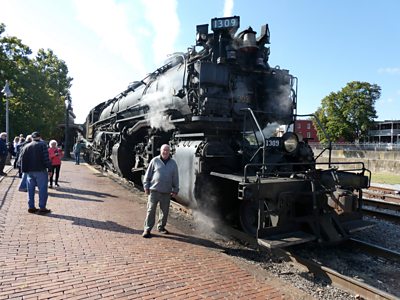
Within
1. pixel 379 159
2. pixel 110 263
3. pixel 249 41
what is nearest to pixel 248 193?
pixel 110 263

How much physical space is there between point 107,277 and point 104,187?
25.7 ft

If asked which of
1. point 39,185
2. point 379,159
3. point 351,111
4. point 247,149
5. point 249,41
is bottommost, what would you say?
point 39,185

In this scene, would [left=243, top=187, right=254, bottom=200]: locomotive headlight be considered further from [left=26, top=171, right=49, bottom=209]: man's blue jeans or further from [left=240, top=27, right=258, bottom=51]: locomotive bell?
[left=26, top=171, right=49, bottom=209]: man's blue jeans

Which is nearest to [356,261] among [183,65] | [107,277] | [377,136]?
[107,277]

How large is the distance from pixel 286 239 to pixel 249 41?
3986mm

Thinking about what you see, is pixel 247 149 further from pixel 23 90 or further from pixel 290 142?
pixel 23 90

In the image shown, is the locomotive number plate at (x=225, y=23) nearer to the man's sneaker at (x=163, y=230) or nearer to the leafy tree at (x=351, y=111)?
the man's sneaker at (x=163, y=230)

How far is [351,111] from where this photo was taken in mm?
53875

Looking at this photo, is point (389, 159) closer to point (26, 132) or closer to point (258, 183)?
point (258, 183)

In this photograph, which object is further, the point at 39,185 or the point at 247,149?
the point at 39,185

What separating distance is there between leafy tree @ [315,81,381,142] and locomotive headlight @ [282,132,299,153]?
48894mm

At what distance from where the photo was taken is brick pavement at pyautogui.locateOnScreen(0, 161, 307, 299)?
3963 millimetres

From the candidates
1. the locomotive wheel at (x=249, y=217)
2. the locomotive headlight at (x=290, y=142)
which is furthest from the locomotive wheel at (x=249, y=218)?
the locomotive headlight at (x=290, y=142)

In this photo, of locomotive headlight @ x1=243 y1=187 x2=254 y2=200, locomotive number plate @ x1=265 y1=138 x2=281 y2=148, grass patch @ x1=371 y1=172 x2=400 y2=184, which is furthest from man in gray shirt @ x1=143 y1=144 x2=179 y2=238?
grass patch @ x1=371 y1=172 x2=400 y2=184
